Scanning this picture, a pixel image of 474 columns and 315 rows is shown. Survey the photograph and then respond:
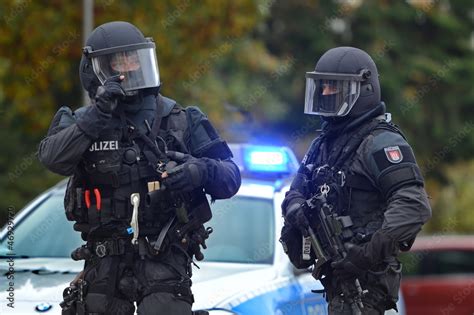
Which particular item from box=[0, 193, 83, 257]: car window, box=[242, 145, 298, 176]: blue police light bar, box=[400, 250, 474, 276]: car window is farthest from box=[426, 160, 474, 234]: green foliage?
box=[0, 193, 83, 257]: car window

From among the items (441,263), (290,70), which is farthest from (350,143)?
(290,70)

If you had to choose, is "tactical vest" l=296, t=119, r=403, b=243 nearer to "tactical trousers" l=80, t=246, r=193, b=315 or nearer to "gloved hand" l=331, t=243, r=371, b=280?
"gloved hand" l=331, t=243, r=371, b=280

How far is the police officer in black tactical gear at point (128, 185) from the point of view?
492 cm

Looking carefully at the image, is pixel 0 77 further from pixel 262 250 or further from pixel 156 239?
pixel 156 239

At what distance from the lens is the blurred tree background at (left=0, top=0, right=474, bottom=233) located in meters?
14.6

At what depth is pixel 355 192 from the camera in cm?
527

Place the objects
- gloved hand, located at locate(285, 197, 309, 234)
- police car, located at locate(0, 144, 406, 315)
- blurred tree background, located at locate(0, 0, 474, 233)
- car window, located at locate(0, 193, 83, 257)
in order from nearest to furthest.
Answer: gloved hand, located at locate(285, 197, 309, 234), police car, located at locate(0, 144, 406, 315), car window, located at locate(0, 193, 83, 257), blurred tree background, located at locate(0, 0, 474, 233)

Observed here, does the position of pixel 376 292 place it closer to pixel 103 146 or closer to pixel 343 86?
pixel 343 86

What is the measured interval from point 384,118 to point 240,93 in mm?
13410

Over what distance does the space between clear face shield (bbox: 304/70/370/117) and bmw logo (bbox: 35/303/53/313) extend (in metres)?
1.54

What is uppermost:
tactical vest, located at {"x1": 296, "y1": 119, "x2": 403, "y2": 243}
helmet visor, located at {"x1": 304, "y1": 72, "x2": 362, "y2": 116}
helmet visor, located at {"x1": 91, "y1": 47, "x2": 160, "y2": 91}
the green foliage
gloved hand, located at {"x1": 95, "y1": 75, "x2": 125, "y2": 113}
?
helmet visor, located at {"x1": 91, "y1": 47, "x2": 160, "y2": 91}

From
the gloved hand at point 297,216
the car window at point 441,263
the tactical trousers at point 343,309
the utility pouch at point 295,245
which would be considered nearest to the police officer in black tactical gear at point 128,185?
the gloved hand at point 297,216

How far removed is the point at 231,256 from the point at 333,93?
1625 mm

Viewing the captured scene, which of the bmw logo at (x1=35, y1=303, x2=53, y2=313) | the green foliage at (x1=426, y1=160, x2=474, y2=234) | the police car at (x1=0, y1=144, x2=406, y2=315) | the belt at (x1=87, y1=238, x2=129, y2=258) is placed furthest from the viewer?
the green foliage at (x1=426, y1=160, x2=474, y2=234)
